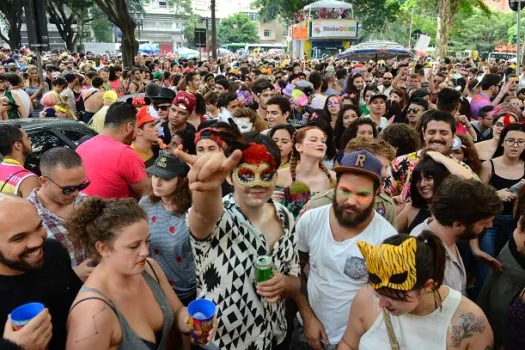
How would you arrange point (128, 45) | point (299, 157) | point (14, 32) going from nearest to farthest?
point (299, 157) → point (128, 45) → point (14, 32)

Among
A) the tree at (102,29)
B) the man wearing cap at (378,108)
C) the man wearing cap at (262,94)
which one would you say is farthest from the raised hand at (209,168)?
the tree at (102,29)

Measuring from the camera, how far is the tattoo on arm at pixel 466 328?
217cm

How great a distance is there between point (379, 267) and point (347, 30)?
3924 centimetres

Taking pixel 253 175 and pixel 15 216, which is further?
pixel 253 175

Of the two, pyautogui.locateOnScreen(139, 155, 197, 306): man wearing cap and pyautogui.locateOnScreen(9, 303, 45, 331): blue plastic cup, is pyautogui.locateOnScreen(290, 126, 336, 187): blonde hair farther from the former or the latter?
pyautogui.locateOnScreen(9, 303, 45, 331): blue plastic cup

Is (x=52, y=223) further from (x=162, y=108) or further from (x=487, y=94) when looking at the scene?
(x=487, y=94)

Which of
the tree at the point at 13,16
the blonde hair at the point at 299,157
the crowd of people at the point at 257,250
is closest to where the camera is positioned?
the crowd of people at the point at 257,250

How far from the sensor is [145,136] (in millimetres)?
5141

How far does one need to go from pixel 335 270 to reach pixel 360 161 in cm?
68

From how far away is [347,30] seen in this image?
38.7 metres

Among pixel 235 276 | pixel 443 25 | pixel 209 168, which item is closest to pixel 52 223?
pixel 235 276

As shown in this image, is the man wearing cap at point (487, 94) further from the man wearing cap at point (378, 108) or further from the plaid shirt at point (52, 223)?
the plaid shirt at point (52, 223)

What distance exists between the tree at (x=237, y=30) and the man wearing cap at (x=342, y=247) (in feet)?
305

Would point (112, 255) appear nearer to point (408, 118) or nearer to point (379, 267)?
point (379, 267)
